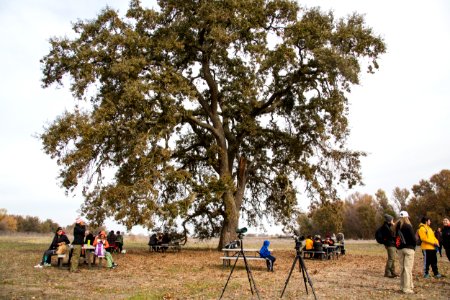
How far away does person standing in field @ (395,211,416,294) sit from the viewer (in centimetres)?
977

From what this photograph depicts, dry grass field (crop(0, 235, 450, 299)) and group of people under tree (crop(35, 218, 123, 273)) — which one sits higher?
group of people under tree (crop(35, 218, 123, 273))

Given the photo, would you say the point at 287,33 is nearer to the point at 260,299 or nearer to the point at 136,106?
the point at 136,106

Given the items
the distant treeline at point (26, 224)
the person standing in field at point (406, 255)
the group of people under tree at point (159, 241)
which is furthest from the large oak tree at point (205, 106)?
the distant treeline at point (26, 224)

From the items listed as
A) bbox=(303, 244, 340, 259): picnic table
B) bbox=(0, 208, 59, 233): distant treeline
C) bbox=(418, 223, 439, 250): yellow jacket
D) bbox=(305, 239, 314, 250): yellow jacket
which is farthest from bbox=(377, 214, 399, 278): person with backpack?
bbox=(0, 208, 59, 233): distant treeline

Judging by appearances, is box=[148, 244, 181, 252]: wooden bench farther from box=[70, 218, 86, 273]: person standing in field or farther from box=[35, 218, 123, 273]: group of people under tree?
box=[70, 218, 86, 273]: person standing in field

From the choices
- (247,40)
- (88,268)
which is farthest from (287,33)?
(88,268)

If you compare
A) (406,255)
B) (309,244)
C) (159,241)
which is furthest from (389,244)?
(159,241)

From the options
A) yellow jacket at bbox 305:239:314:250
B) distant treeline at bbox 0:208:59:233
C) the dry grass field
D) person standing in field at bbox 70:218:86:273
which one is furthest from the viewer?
distant treeline at bbox 0:208:59:233

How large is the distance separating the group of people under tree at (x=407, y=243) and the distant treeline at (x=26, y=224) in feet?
432

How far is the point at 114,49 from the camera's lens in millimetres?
19859

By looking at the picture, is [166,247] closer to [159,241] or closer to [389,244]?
[159,241]

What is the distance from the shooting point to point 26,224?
137250mm

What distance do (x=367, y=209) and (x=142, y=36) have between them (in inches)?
2683

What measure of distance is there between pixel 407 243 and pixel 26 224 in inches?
5828
